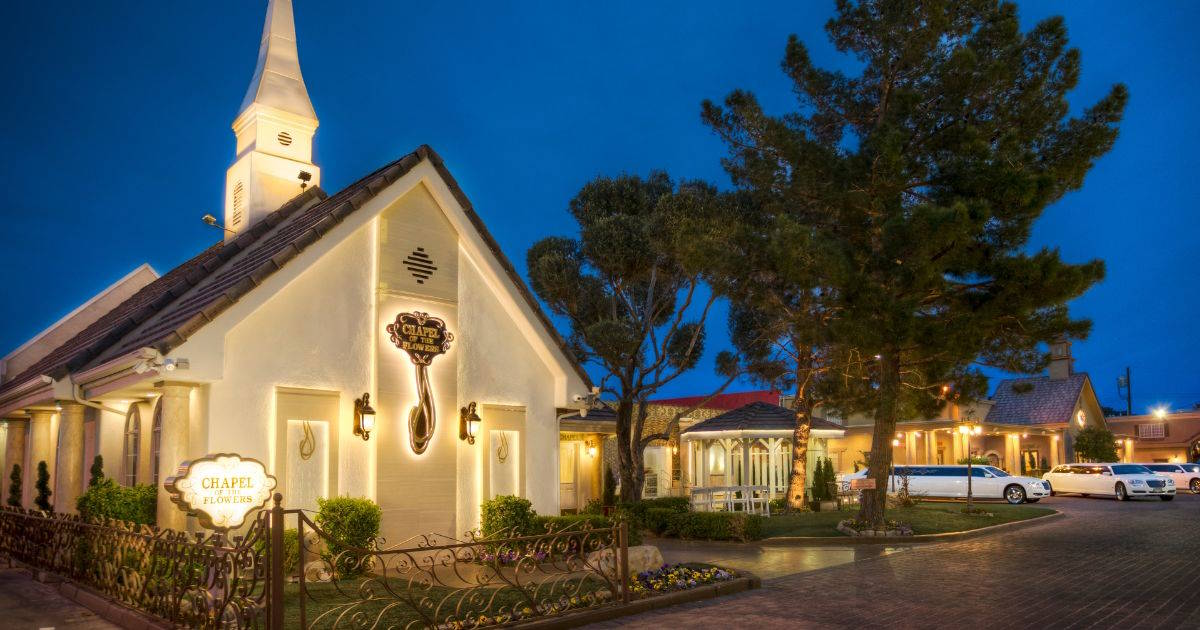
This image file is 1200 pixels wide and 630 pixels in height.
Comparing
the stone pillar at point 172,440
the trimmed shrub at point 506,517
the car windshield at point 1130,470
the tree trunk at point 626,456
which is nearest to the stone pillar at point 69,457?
the stone pillar at point 172,440

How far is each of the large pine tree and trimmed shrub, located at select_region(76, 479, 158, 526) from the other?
44.0 feet

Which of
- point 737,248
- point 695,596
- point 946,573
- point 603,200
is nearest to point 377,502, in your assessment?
point 695,596

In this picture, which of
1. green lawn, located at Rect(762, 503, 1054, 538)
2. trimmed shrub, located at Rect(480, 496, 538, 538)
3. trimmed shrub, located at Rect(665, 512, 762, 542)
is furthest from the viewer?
green lawn, located at Rect(762, 503, 1054, 538)

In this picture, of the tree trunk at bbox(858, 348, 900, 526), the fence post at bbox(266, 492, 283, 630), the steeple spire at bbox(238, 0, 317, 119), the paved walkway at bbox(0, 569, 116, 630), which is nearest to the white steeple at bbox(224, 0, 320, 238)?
the steeple spire at bbox(238, 0, 317, 119)

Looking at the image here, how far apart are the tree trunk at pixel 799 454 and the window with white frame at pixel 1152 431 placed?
4244 centimetres

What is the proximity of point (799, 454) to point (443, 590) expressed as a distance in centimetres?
1783

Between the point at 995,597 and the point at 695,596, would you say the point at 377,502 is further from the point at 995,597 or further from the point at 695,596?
the point at 995,597

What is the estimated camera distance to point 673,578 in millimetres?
11859

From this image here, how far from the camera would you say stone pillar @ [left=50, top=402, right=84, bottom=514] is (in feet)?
49.1

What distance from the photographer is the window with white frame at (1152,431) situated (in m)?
56.3

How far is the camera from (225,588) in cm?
817

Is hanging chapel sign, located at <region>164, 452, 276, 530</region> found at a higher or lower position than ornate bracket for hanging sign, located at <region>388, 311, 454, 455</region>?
lower

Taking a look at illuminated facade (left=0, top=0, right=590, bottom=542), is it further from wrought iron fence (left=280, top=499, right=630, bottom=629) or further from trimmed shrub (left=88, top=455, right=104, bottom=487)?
wrought iron fence (left=280, top=499, right=630, bottom=629)

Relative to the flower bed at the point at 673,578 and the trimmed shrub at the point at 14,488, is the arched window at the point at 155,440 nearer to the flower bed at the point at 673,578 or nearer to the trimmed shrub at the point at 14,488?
the flower bed at the point at 673,578
